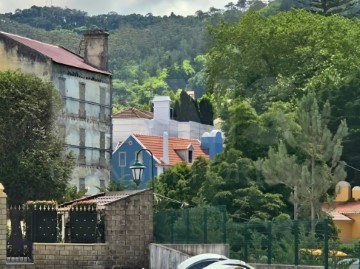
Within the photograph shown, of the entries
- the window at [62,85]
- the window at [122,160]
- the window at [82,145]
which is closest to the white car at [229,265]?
the window at [62,85]

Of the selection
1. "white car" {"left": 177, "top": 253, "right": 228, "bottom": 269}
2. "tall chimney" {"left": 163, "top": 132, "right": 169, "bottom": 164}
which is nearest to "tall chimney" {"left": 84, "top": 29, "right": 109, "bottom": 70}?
"tall chimney" {"left": 163, "top": 132, "right": 169, "bottom": 164}

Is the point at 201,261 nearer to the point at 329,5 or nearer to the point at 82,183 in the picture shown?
the point at 82,183

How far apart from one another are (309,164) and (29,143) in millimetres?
14465

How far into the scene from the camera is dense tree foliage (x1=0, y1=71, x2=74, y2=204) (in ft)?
235

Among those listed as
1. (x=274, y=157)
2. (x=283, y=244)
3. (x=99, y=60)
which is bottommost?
(x=283, y=244)

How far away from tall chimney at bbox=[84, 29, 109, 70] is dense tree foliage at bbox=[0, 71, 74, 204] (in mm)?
16931

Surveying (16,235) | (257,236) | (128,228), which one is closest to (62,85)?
(16,235)

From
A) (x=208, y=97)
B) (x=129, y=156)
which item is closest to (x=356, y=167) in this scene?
(x=129, y=156)

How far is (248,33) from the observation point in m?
101

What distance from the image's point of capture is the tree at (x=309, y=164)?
6209cm

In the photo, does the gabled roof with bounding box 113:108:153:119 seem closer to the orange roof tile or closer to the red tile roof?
the red tile roof

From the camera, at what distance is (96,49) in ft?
304

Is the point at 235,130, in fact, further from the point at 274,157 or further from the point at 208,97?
the point at 208,97

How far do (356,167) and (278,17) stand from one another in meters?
23.4
